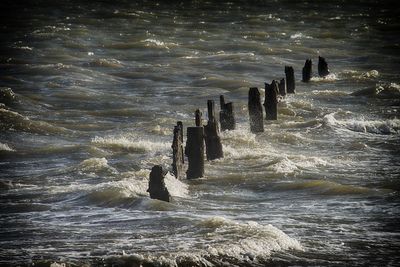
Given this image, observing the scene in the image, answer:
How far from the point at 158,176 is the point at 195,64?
25317 mm

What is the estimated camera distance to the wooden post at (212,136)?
17969 millimetres

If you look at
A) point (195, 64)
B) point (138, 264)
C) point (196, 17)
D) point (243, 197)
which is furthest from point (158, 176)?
point (196, 17)

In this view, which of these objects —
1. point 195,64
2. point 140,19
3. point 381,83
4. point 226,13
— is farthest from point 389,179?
point 226,13

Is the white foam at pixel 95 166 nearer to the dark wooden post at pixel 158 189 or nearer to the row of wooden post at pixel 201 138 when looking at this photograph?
the row of wooden post at pixel 201 138

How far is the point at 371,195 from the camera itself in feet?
50.7

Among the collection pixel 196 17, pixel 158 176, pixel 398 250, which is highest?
pixel 196 17

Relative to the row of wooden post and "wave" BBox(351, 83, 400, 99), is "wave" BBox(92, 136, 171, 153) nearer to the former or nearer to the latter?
the row of wooden post

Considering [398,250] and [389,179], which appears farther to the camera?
[389,179]

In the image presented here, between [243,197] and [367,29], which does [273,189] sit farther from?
[367,29]

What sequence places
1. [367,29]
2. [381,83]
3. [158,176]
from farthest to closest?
[367,29], [381,83], [158,176]

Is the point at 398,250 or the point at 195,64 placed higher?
the point at 195,64

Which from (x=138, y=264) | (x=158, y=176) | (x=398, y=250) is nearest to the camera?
(x=138, y=264)

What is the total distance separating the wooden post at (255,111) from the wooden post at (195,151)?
16.5 ft

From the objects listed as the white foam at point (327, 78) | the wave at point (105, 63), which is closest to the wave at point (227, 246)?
the white foam at point (327, 78)
